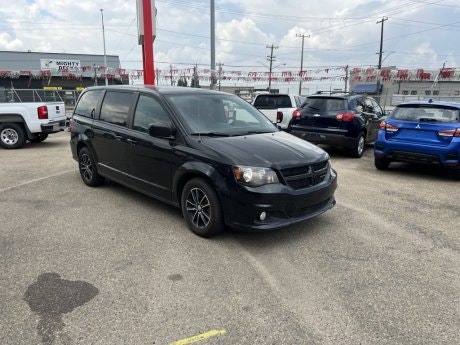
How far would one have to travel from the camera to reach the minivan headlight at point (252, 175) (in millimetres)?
4105

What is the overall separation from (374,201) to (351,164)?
330 cm

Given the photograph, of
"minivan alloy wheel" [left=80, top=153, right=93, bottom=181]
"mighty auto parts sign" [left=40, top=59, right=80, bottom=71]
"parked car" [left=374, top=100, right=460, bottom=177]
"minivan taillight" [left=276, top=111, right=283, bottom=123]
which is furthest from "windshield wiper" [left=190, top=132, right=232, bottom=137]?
"mighty auto parts sign" [left=40, top=59, right=80, bottom=71]

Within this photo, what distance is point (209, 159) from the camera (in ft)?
14.3

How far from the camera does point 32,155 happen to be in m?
10.3

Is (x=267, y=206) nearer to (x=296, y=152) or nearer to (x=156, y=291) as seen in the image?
(x=296, y=152)

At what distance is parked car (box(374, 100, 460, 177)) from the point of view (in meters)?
7.32

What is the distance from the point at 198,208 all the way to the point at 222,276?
3.59 feet

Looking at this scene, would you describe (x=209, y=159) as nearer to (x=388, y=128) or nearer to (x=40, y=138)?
(x=388, y=128)

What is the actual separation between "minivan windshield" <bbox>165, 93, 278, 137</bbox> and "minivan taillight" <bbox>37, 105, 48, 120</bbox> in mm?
7432

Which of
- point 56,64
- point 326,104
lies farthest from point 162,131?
point 56,64

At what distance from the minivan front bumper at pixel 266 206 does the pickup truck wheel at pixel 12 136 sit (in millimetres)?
9427

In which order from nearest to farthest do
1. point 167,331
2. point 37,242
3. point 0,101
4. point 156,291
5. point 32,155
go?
point 167,331
point 156,291
point 37,242
point 32,155
point 0,101

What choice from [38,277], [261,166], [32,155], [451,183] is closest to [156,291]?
[38,277]

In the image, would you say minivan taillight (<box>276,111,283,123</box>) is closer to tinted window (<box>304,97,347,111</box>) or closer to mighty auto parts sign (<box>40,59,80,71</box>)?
tinted window (<box>304,97,347,111</box>)
